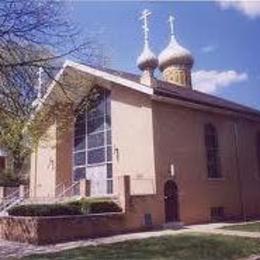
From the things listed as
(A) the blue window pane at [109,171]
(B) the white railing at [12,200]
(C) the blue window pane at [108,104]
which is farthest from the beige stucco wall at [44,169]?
(A) the blue window pane at [109,171]

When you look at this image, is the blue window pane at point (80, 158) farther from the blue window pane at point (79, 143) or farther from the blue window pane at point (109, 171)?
the blue window pane at point (109, 171)

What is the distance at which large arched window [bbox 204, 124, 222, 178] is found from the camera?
26266 millimetres

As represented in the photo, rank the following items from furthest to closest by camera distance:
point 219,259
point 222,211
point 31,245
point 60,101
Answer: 1. point 222,211
2. point 60,101
3. point 31,245
4. point 219,259

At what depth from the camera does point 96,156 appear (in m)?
28.0

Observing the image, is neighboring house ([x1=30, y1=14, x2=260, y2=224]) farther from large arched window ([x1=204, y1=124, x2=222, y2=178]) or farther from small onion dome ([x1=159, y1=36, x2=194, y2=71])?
small onion dome ([x1=159, y1=36, x2=194, y2=71])

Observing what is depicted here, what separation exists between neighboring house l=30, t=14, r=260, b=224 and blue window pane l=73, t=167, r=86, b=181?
0.06 metres

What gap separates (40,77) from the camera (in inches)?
554

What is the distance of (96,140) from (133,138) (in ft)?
13.6

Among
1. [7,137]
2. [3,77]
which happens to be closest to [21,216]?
[7,137]

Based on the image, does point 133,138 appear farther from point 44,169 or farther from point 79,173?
point 44,169

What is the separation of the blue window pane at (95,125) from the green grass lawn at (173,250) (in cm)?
1189

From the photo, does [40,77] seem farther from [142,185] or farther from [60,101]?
[142,185]

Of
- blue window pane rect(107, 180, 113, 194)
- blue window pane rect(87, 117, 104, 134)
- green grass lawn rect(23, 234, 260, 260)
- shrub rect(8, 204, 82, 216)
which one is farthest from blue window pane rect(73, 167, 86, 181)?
green grass lawn rect(23, 234, 260, 260)

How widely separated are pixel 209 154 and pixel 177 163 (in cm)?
322
